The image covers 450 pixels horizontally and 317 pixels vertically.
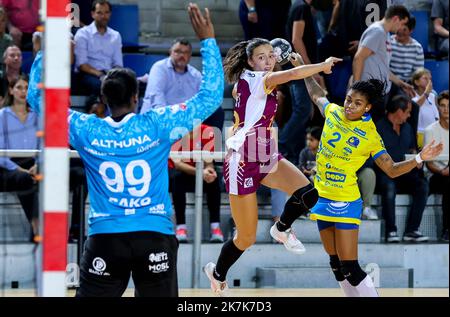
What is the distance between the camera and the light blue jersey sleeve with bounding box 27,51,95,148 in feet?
20.9

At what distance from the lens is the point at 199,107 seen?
6523mm

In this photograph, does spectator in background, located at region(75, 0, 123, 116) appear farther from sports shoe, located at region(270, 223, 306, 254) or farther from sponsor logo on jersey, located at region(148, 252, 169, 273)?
sponsor logo on jersey, located at region(148, 252, 169, 273)

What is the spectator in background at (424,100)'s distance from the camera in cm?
1250

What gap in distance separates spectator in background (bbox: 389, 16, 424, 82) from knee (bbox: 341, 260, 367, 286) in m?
3.94

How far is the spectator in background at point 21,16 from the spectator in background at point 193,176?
275 cm

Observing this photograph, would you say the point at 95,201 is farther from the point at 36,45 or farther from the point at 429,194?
the point at 429,194

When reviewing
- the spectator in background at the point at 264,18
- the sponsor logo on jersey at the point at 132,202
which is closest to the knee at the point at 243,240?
the sponsor logo on jersey at the point at 132,202

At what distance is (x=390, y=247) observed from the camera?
11664 mm

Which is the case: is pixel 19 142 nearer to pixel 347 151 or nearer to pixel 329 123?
pixel 329 123

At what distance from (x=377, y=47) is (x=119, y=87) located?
14.6ft

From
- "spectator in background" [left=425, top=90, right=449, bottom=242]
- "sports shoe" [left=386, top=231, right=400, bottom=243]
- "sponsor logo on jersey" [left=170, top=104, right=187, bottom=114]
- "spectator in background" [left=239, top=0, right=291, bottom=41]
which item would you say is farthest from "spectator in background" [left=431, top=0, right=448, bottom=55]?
"sponsor logo on jersey" [left=170, top=104, right=187, bottom=114]

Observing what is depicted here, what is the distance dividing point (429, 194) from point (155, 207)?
646 cm
